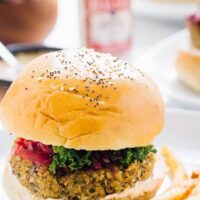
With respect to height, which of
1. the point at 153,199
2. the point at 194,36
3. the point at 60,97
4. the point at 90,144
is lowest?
the point at 153,199

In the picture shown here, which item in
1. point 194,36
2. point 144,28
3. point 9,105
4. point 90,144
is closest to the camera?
point 90,144

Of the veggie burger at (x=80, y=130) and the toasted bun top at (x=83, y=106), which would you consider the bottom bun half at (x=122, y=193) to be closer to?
the veggie burger at (x=80, y=130)

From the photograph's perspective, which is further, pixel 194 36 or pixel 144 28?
pixel 144 28

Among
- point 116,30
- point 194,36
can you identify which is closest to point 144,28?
point 116,30

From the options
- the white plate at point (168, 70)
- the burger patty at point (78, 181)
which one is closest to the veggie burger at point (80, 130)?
the burger patty at point (78, 181)

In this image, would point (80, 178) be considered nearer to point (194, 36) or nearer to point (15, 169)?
point (15, 169)

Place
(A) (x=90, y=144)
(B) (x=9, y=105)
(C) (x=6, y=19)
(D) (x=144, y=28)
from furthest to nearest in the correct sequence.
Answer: (D) (x=144, y=28) → (C) (x=6, y=19) → (B) (x=9, y=105) → (A) (x=90, y=144)

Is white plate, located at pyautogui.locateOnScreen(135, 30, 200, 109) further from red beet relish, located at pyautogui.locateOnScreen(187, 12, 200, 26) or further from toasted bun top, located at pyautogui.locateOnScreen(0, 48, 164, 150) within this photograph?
→ toasted bun top, located at pyautogui.locateOnScreen(0, 48, 164, 150)

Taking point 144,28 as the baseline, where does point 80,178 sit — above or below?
below
